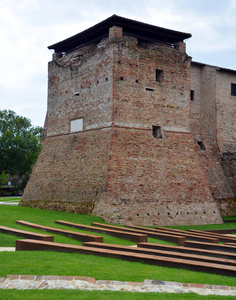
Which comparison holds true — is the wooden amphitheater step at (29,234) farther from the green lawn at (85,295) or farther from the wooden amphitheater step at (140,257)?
the green lawn at (85,295)

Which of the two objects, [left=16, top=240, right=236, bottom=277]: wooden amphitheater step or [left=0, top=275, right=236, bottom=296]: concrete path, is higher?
[left=16, top=240, right=236, bottom=277]: wooden amphitheater step

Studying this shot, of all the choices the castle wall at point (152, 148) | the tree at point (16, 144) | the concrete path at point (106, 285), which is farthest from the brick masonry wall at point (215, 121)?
the tree at point (16, 144)

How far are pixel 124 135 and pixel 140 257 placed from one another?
36.3 feet

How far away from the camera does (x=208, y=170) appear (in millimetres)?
23906

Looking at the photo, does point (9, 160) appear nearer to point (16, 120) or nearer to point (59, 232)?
point (16, 120)

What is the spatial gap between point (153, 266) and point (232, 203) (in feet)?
56.3

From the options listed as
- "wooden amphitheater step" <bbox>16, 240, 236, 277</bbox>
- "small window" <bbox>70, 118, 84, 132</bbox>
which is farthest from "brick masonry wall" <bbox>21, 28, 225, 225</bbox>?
"wooden amphitheater step" <bbox>16, 240, 236, 277</bbox>

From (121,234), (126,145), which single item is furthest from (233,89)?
(121,234)

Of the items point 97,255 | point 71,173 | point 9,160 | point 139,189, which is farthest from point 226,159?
point 9,160

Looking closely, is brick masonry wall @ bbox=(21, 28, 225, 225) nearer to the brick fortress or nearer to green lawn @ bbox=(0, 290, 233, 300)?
the brick fortress

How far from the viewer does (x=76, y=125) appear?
849 inches

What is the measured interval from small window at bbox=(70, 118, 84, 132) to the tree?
1101 inches

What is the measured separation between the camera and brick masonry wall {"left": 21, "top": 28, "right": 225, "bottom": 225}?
18.0m

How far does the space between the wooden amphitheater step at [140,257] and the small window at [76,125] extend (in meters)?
12.1
